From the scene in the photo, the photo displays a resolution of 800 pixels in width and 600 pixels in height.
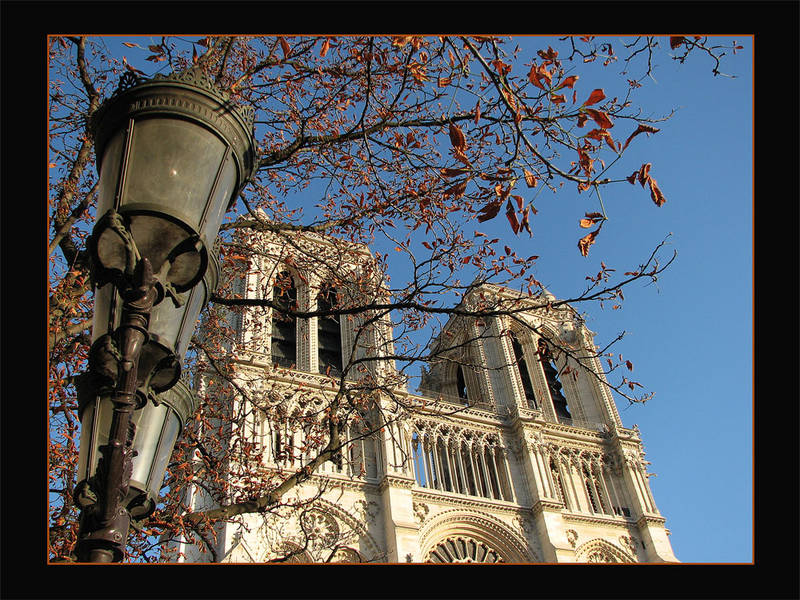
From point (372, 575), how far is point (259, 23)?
248 centimetres

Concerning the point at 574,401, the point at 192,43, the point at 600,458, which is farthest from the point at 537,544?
the point at 192,43

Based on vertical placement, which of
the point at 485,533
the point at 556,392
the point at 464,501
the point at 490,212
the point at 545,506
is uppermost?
the point at 556,392

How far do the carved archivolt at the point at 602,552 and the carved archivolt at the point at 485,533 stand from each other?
7.53 feet

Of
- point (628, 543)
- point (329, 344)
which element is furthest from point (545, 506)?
point (329, 344)

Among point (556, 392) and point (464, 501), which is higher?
point (556, 392)

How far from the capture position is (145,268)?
105 inches

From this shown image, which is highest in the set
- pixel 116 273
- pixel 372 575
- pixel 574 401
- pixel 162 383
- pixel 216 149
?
pixel 574 401

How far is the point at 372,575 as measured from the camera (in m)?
2.22

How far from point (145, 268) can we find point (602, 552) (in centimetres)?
2574

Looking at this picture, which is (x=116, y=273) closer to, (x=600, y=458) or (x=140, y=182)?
(x=140, y=182)

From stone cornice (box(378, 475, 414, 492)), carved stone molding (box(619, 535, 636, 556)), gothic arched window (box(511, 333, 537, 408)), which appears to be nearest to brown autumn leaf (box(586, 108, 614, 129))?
stone cornice (box(378, 475, 414, 492))

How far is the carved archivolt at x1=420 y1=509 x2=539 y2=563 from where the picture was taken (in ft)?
77.0

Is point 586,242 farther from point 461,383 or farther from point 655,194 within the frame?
point 461,383

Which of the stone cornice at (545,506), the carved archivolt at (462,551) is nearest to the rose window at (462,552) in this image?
the carved archivolt at (462,551)
